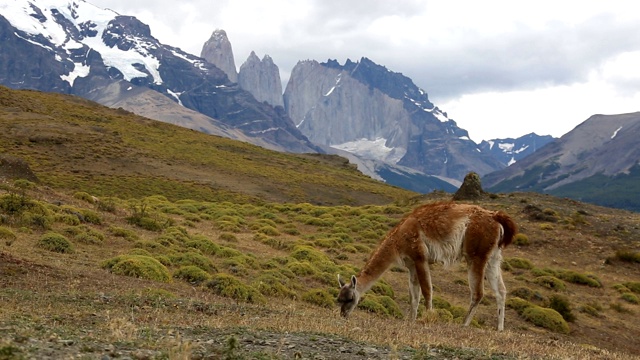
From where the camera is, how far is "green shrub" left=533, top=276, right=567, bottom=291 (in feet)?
90.1

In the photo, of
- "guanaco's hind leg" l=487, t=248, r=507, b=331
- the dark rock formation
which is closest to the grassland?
"guanaco's hind leg" l=487, t=248, r=507, b=331

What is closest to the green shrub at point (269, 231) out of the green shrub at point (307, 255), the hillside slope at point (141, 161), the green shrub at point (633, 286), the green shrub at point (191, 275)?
the green shrub at point (307, 255)

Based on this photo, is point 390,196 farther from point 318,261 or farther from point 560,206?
point 318,261

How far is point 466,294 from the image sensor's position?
25328 mm

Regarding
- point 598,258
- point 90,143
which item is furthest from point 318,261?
point 90,143

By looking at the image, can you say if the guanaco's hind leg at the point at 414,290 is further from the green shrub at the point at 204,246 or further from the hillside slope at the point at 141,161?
the hillside slope at the point at 141,161

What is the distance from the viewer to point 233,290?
17781 millimetres

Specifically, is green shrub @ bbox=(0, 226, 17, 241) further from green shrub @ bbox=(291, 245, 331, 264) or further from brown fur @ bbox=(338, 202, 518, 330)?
brown fur @ bbox=(338, 202, 518, 330)

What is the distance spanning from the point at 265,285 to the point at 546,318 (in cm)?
1134

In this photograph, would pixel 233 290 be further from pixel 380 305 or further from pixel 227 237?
pixel 227 237

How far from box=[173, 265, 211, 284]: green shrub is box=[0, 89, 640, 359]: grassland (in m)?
0.06

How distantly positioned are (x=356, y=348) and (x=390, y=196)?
96273 millimetres

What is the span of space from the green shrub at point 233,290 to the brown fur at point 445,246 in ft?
18.7

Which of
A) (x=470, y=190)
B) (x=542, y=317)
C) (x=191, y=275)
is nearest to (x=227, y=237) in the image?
(x=191, y=275)
